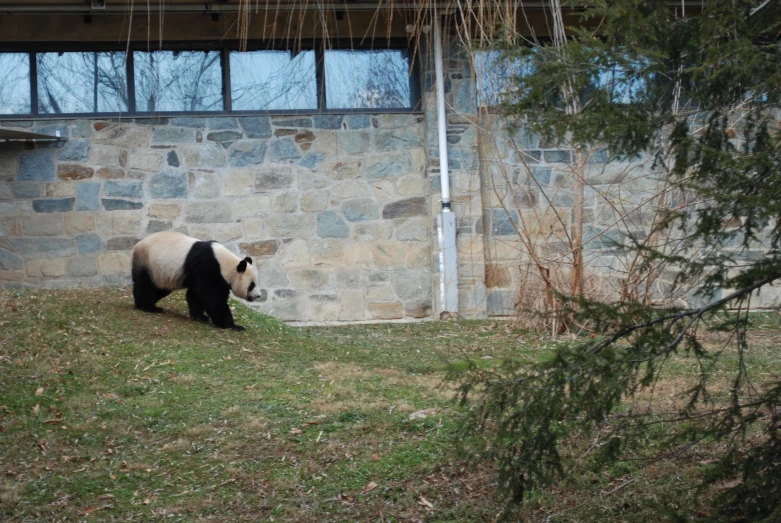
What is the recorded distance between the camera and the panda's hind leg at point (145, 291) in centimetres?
812

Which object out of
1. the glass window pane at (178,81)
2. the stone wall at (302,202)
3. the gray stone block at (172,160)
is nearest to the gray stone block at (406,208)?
the stone wall at (302,202)

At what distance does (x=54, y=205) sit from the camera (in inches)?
407

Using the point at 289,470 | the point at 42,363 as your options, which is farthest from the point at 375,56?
the point at 289,470

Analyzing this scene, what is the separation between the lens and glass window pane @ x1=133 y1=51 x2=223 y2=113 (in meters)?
10.6

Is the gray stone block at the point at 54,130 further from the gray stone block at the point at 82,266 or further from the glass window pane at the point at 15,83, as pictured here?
the gray stone block at the point at 82,266

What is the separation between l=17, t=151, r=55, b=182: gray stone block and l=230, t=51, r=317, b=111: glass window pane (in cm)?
235

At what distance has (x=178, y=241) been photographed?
8344mm

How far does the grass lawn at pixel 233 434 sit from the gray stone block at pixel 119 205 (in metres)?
2.77

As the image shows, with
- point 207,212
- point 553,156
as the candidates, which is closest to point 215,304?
point 207,212

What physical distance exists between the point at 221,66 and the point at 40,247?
3175 mm

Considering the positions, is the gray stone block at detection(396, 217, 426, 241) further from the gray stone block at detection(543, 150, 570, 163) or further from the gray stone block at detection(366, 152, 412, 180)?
the gray stone block at detection(543, 150, 570, 163)

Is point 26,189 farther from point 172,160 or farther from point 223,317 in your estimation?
point 223,317

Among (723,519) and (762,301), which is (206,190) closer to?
(762,301)

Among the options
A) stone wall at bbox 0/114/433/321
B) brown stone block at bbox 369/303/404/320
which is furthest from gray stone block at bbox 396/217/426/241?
brown stone block at bbox 369/303/404/320
